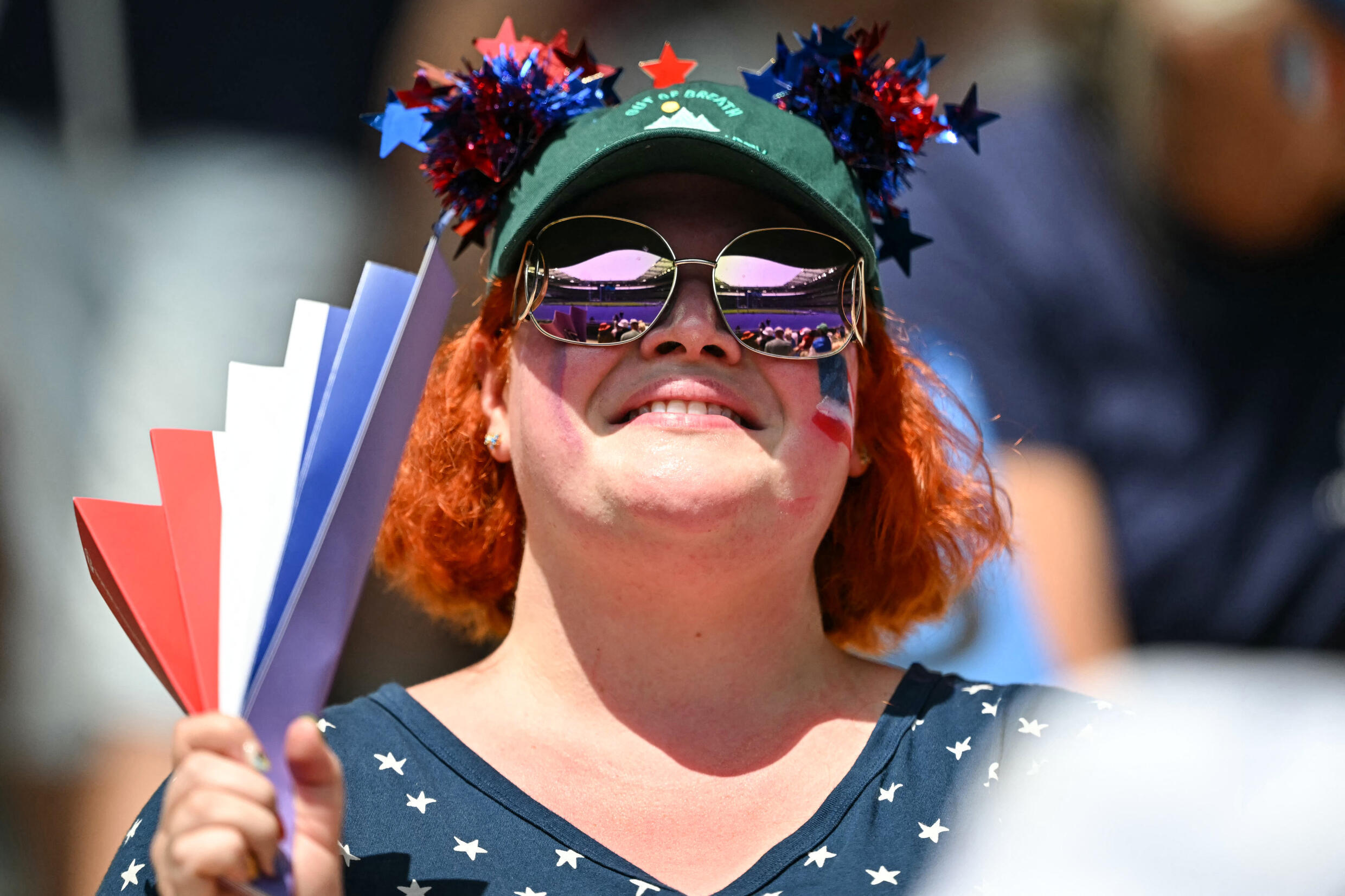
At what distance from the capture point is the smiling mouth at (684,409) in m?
1.88

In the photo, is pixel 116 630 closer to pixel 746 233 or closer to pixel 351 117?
pixel 351 117

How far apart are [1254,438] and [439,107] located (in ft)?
5.05

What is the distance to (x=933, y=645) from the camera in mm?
2723

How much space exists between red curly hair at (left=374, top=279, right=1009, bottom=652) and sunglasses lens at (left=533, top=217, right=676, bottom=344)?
0.26 m

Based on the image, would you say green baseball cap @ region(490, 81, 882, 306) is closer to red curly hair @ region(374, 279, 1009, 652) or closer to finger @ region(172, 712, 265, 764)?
red curly hair @ region(374, 279, 1009, 652)

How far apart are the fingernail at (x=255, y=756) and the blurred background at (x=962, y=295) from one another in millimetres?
1462

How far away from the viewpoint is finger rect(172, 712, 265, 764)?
49.5 inches

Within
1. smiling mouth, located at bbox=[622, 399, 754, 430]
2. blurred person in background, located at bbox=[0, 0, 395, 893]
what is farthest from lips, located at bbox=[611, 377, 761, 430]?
blurred person in background, located at bbox=[0, 0, 395, 893]

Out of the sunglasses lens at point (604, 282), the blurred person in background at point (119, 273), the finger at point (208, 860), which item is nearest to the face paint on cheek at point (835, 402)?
the sunglasses lens at point (604, 282)

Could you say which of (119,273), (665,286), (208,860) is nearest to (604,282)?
(665,286)

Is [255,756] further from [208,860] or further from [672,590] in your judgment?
[672,590]

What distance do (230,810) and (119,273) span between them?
6.37ft

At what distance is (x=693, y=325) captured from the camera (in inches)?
74.2

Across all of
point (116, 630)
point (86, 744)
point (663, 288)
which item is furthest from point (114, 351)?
point (663, 288)
